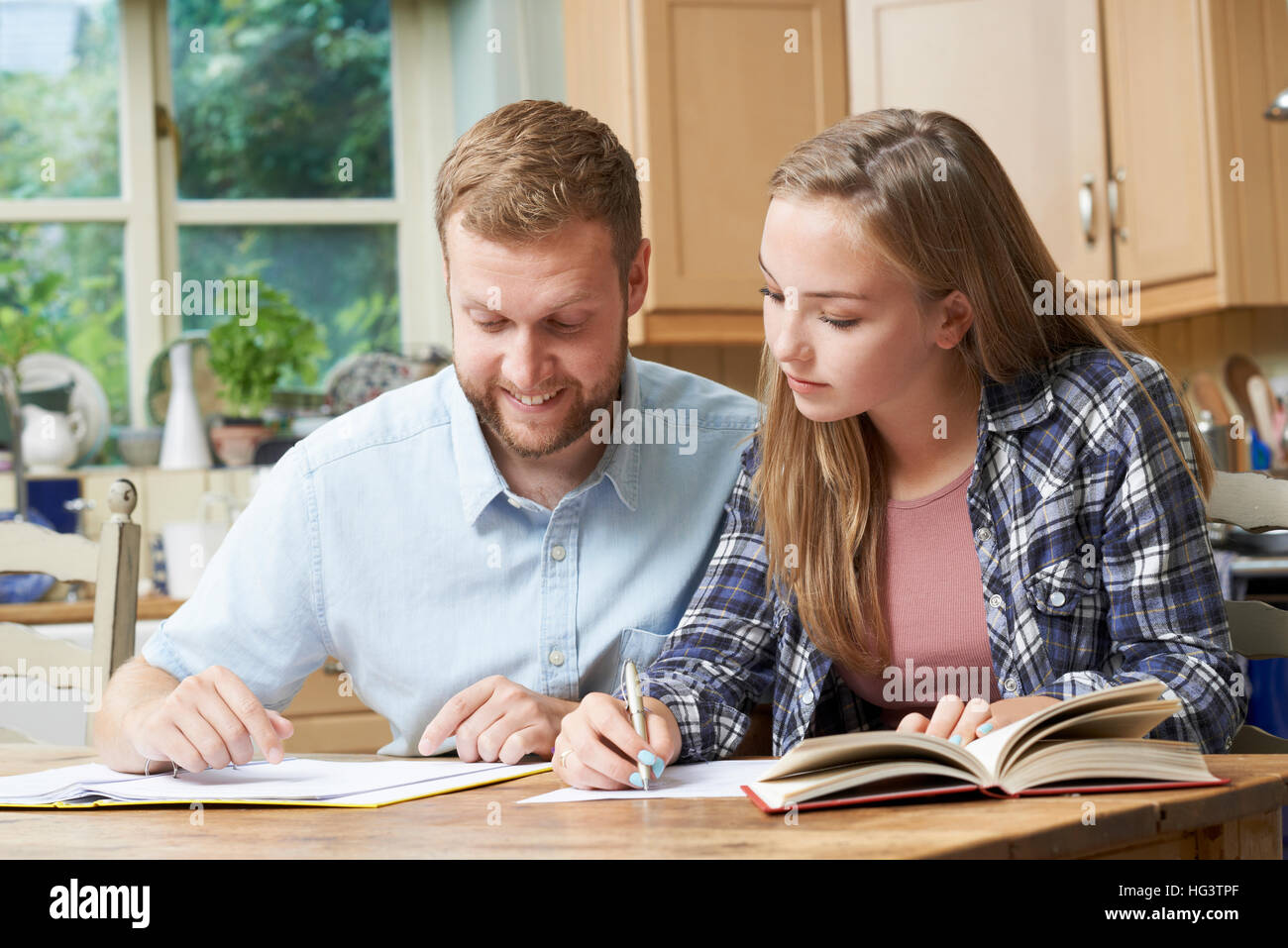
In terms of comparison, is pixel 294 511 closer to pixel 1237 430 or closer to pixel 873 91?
pixel 873 91

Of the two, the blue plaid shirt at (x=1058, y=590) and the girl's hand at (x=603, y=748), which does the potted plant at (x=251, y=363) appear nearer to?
the blue plaid shirt at (x=1058, y=590)

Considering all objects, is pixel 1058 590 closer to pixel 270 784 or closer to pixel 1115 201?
pixel 270 784

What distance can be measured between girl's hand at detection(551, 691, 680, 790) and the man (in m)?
0.35

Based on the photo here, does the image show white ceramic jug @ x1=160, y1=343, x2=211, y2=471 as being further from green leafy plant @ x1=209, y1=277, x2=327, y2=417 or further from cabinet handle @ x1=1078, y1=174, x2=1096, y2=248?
cabinet handle @ x1=1078, y1=174, x2=1096, y2=248

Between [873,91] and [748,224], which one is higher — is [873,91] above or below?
above

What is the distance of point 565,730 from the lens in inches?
38.2

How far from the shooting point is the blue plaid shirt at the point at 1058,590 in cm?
109

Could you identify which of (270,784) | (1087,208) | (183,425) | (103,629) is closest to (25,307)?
(183,425)

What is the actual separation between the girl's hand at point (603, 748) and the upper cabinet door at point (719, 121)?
1947mm

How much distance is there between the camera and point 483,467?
134 centimetres

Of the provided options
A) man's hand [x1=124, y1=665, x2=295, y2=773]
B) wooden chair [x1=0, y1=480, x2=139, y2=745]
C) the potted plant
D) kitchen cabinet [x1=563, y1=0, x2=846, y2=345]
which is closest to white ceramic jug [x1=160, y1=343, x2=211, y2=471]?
the potted plant

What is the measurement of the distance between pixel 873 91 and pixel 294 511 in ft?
6.47

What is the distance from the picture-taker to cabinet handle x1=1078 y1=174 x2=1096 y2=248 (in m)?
2.76
